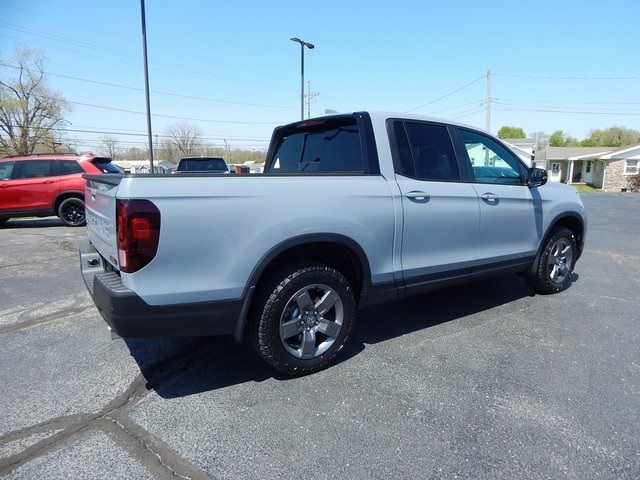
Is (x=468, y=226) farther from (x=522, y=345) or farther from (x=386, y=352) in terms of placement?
(x=386, y=352)

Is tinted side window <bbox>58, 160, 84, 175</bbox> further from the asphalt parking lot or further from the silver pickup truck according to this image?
the silver pickup truck

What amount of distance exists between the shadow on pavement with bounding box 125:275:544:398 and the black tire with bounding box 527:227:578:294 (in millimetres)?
252

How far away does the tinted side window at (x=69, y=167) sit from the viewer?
1041cm

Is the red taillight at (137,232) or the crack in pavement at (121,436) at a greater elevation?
the red taillight at (137,232)

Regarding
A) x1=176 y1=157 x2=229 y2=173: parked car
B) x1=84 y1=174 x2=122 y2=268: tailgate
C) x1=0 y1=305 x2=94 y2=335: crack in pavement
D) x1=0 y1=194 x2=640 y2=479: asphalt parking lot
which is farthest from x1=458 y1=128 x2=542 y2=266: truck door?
x1=176 y1=157 x2=229 y2=173: parked car

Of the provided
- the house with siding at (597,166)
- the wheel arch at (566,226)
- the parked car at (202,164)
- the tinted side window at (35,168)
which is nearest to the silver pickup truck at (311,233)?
the wheel arch at (566,226)

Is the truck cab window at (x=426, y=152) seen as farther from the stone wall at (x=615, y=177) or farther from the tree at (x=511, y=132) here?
the tree at (x=511, y=132)

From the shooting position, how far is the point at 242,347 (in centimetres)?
353

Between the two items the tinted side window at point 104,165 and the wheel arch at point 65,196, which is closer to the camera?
the wheel arch at point 65,196

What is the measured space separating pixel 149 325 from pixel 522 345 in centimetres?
299

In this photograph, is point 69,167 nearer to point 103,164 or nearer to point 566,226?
point 103,164

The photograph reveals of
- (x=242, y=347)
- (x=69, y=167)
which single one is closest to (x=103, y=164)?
(x=69, y=167)

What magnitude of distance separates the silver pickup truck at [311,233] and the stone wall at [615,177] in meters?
40.4

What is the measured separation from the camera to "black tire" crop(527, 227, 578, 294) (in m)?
4.68
